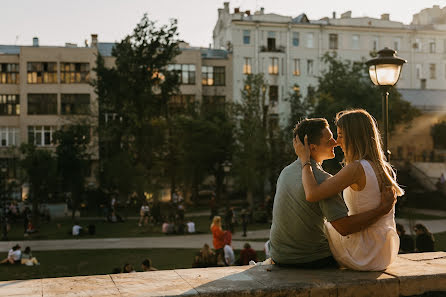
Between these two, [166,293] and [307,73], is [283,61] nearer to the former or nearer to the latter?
[307,73]

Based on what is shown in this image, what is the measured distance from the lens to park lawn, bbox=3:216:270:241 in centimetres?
2786

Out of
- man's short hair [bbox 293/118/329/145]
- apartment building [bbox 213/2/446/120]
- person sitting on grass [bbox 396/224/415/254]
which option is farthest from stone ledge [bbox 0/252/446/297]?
apartment building [bbox 213/2/446/120]

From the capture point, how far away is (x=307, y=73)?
6059 centimetres

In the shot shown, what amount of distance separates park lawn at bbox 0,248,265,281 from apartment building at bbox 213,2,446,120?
36.9m

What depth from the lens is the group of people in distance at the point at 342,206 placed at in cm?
428

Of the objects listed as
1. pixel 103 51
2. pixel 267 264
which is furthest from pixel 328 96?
pixel 267 264

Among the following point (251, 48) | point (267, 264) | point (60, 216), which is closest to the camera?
point (267, 264)

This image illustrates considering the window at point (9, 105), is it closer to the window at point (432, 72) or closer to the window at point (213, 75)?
the window at point (213, 75)

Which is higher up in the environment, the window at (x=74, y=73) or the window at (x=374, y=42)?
the window at (x=374, y=42)

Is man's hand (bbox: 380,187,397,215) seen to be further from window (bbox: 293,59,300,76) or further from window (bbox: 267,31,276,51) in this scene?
window (bbox: 293,59,300,76)

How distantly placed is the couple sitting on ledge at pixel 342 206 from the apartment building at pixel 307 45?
52.4 metres

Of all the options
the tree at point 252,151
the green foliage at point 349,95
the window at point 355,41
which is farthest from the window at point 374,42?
the tree at point 252,151

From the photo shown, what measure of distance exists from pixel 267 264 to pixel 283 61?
56570 mm

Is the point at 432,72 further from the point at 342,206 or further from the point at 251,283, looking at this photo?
the point at 251,283
